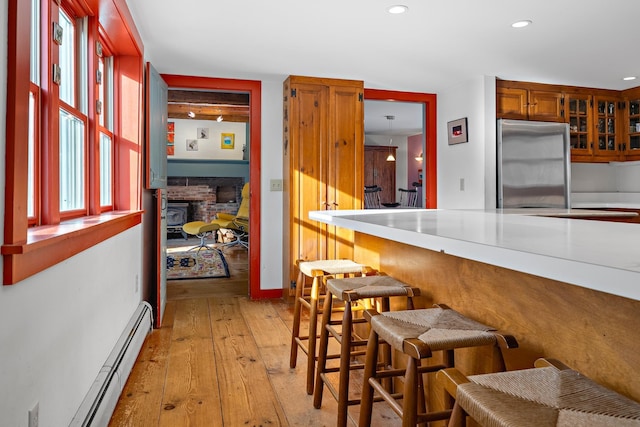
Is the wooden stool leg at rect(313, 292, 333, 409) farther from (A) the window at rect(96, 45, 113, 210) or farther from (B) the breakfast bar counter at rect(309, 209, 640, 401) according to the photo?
(A) the window at rect(96, 45, 113, 210)

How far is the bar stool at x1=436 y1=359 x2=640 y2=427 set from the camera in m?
0.82

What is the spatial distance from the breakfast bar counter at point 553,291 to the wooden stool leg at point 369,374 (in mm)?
357

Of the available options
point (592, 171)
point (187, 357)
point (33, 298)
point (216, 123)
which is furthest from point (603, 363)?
point (216, 123)

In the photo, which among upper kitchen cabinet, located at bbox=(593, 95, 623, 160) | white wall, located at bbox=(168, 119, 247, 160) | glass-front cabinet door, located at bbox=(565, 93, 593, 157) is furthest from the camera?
white wall, located at bbox=(168, 119, 247, 160)

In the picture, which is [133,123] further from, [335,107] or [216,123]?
[216,123]

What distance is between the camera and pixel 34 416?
1.29 meters

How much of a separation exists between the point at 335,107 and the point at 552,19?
1.93 metres

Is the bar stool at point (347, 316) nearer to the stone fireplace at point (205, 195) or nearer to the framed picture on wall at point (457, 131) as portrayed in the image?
the framed picture on wall at point (457, 131)

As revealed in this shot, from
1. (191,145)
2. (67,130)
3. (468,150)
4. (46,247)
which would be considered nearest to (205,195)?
(191,145)

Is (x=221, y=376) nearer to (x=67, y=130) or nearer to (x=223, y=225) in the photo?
(x=67, y=130)

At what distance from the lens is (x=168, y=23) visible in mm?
3027

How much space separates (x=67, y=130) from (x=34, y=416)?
1.29m

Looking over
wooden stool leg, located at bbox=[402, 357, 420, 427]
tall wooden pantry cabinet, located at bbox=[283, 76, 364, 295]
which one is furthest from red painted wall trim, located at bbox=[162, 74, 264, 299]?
wooden stool leg, located at bbox=[402, 357, 420, 427]

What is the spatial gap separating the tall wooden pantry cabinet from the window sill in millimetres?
2212
